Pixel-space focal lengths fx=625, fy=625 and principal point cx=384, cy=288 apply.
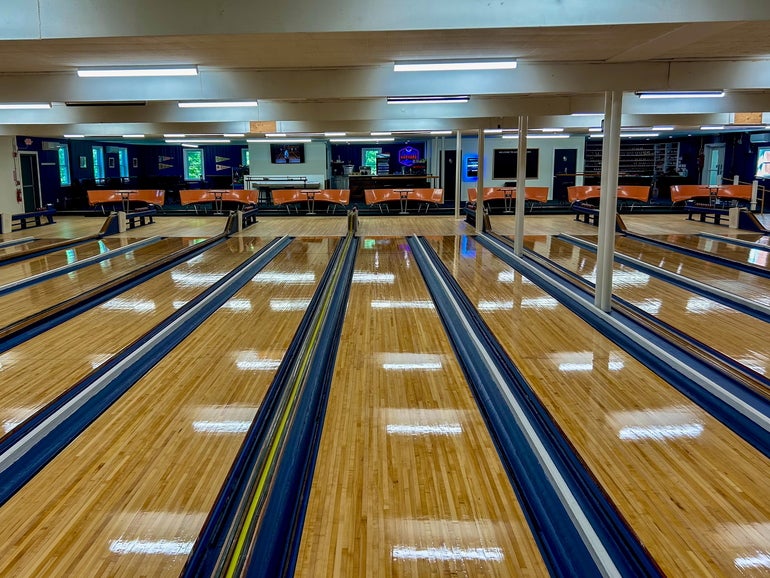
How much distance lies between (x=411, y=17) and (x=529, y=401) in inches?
112

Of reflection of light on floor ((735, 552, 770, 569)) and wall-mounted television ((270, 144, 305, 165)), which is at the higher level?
wall-mounted television ((270, 144, 305, 165))

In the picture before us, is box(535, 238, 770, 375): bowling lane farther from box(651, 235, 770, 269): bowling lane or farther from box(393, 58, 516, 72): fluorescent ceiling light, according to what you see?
box(393, 58, 516, 72): fluorescent ceiling light

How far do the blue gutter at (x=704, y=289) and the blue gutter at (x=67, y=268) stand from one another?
8.26 m

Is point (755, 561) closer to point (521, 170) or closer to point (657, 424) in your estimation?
point (657, 424)

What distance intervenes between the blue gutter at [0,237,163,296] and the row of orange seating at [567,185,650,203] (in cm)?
1249

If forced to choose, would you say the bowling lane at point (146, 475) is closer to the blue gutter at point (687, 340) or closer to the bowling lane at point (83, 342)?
the bowling lane at point (83, 342)

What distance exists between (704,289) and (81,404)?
→ 6684 mm

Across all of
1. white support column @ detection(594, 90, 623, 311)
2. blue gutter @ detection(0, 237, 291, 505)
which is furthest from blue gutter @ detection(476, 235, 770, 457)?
blue gutter @ detection(0, 237, 291, 505)

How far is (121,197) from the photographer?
1902cm

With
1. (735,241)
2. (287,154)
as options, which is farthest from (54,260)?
(287,154)

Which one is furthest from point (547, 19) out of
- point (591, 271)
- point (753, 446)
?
point (591, 271)

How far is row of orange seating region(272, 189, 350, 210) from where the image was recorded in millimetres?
19583

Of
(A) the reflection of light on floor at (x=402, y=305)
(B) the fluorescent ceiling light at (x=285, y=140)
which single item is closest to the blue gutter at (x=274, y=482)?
(A) the reflection of light on floor at (x=402, y=305)

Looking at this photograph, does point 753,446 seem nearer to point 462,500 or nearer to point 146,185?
point 462,500
